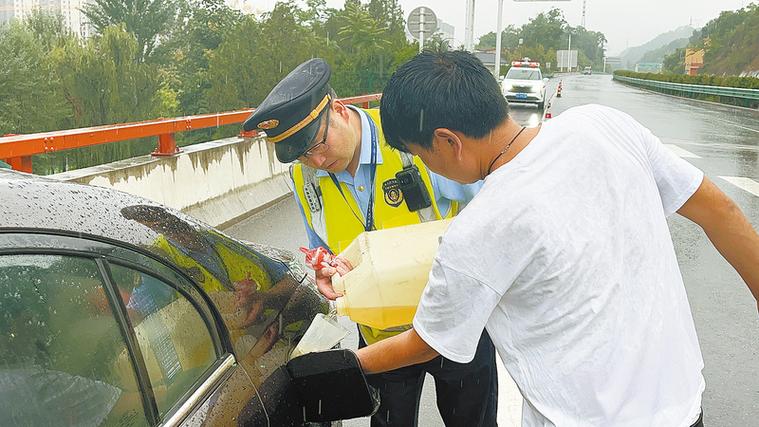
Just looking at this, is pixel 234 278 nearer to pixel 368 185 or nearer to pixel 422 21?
pixel 368 185

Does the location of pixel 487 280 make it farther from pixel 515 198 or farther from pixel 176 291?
pixel 176 291

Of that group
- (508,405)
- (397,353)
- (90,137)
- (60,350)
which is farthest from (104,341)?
(90,137)

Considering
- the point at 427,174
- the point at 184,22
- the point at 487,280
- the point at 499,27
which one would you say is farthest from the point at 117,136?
the point at 184,22

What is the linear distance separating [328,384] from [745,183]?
35.3 ft

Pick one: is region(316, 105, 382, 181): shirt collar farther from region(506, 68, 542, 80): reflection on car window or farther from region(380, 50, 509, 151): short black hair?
region(506, 68, 542, 80): reflection on car window

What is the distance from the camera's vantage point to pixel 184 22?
221 ft

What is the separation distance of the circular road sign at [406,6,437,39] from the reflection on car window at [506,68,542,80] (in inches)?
490

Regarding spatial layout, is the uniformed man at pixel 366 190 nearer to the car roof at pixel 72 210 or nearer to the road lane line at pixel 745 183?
the car roof at pixel 72 210

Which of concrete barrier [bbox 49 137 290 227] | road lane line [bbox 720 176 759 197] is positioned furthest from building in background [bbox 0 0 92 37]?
road lane line [bbox 720 176 759 197]

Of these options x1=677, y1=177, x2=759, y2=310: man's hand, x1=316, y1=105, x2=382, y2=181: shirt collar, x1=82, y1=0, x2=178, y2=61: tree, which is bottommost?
x1=677, y1=177, x2=759, y2=310: man's hand

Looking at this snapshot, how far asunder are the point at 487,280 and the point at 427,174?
101 centimetres

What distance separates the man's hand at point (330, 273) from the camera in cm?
238

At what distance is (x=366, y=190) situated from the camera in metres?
2.61

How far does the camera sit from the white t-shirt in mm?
1552
